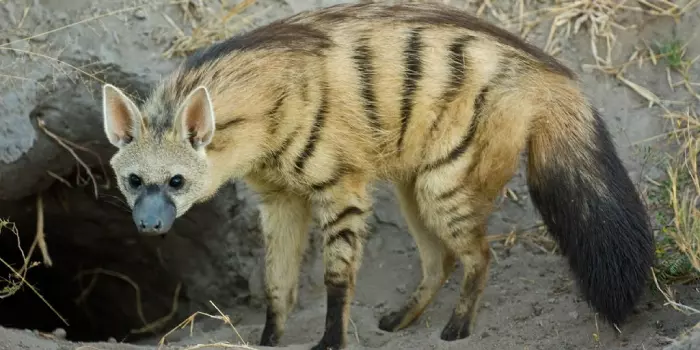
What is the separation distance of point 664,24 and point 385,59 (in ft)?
5.50

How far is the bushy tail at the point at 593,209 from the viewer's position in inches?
140

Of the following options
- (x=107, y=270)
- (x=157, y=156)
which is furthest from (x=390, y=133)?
(x=107, y=270)

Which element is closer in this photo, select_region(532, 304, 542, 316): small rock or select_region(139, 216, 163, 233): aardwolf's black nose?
select_region(139, 216, 163, 233): aardwolf's black nose

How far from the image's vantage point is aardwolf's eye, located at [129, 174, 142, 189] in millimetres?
3648

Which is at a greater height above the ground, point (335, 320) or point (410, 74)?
point (410, 74)

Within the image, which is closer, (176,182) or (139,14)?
(176,182)

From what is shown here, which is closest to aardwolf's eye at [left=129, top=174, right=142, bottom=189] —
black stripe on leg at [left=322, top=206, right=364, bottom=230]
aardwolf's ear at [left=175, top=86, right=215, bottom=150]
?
aardwolf's ear at [left=175, top=86, right=215, bottom=150]

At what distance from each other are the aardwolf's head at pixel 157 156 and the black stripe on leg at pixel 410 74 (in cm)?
76

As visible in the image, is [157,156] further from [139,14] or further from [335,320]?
[139,14]

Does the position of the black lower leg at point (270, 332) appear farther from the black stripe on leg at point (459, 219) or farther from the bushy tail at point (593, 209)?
the bushy tail at point (593, 209)

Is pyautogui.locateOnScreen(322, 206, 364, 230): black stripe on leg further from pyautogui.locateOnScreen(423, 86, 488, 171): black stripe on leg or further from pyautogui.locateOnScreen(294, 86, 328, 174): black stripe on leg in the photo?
A: pyautogui.locateOnScreen(423, 86, 488, 171): black stripe on leg

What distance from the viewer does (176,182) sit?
366cm

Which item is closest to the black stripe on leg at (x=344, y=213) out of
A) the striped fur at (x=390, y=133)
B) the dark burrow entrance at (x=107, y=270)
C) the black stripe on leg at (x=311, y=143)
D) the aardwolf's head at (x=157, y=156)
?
the striped fur at (x=390, y=133)

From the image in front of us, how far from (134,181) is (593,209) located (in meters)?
1.65
